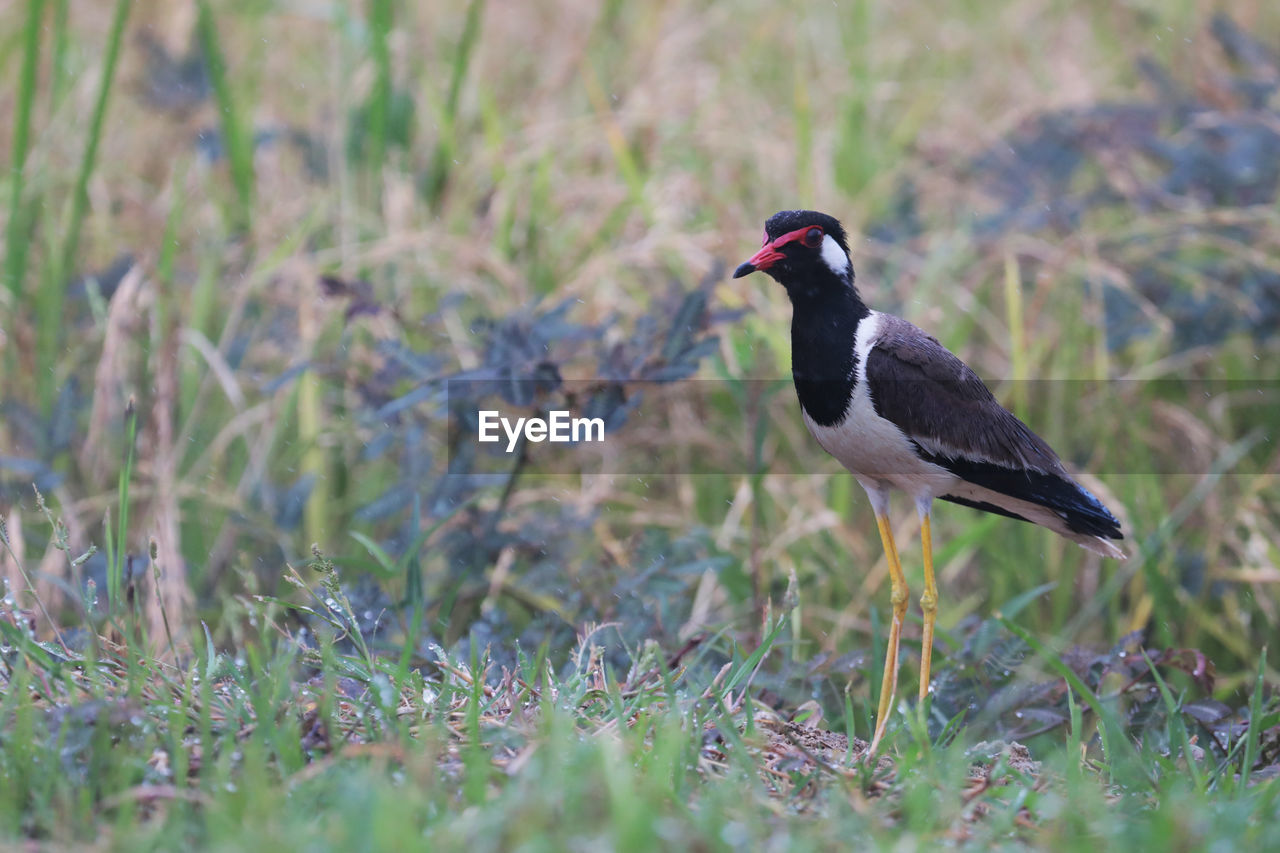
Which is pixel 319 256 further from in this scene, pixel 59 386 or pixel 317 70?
pixel 317 70

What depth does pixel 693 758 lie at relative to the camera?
227cm

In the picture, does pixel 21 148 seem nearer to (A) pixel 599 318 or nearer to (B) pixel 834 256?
(A) pixel 599 318

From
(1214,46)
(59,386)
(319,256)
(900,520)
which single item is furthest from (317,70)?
(1214,46)

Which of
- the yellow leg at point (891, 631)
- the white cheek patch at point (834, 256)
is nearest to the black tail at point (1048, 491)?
the yellow leg at point (891, 631)

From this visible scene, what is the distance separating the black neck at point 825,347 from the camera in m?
2.87

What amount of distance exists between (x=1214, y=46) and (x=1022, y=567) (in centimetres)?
329

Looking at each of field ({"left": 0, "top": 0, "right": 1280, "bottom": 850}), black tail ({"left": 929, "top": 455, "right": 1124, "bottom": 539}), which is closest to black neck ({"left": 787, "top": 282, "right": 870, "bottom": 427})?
black tail ({"left": 929, "top": 455, "right": 1124, "bottom": 539})

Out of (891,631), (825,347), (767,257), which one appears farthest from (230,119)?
(891,631)

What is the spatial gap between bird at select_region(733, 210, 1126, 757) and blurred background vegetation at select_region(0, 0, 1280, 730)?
0.32 meters

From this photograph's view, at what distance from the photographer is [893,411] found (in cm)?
288

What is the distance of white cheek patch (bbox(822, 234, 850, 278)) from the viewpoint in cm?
293

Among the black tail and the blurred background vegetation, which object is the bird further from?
the blurred background vegetation

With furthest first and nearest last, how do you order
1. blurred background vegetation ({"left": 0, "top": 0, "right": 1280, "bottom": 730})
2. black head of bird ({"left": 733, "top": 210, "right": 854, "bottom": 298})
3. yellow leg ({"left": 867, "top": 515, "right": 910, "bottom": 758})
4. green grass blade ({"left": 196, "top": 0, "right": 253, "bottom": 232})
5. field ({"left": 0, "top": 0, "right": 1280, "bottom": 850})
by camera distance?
green grass blade ({"left": 196, "top": 0, "right": 253, "bottom": 232})
blurred background vegetation ({"left": 0, "top": 0, "right": 1280, "bottom": 730})
black head of bird ({"left": 733, "top": 210, "right": 854, "bottom": 298})
yellow leg ({"left": 867, "top": 515, "right": 910, "bottom": 758})
field ({"left": 0, "top": 0, "right": 1280, "bottom": 850})

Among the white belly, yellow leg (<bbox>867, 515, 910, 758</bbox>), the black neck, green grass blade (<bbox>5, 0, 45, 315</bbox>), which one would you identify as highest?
green grass blade (<bbox>5, 0, 45, 315</bbox>)
